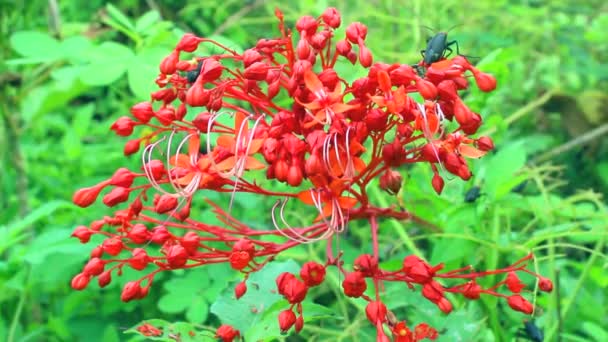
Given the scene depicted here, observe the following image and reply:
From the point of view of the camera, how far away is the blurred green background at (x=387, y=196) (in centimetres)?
145

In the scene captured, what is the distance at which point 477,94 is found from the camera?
1.61 meters

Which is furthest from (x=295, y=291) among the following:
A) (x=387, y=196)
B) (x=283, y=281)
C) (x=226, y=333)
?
(x=387, y=196)

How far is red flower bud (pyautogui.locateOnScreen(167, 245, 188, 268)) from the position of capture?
1.11 m

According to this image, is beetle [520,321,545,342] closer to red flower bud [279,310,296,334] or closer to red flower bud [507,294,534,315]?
red flower bud [507,294,534,315]

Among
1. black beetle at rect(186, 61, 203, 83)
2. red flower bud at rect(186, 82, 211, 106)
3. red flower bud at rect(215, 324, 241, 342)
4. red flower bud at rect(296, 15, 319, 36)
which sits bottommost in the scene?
red flower bud at rect(215, 324, 241, 342)

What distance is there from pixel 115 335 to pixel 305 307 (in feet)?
2.06

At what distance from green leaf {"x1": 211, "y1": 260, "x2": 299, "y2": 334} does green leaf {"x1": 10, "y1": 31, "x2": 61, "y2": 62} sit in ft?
2.43

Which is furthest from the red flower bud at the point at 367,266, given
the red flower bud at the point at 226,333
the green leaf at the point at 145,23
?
the green leaf at the point at 145,23

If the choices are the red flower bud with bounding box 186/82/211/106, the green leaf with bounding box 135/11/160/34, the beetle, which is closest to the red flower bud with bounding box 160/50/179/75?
the red flower bud with bounding box 186/82/211/106

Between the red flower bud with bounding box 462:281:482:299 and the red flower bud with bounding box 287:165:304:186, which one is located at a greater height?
the red flower bud with bounding box 287:165:304:186

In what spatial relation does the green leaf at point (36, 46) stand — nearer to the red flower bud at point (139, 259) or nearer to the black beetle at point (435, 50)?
the red flower bud at point (139, 259)

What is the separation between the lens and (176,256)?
1108 millimetres

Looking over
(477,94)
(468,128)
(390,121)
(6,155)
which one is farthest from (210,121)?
(6,155)

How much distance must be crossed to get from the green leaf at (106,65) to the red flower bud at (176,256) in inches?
22.7
